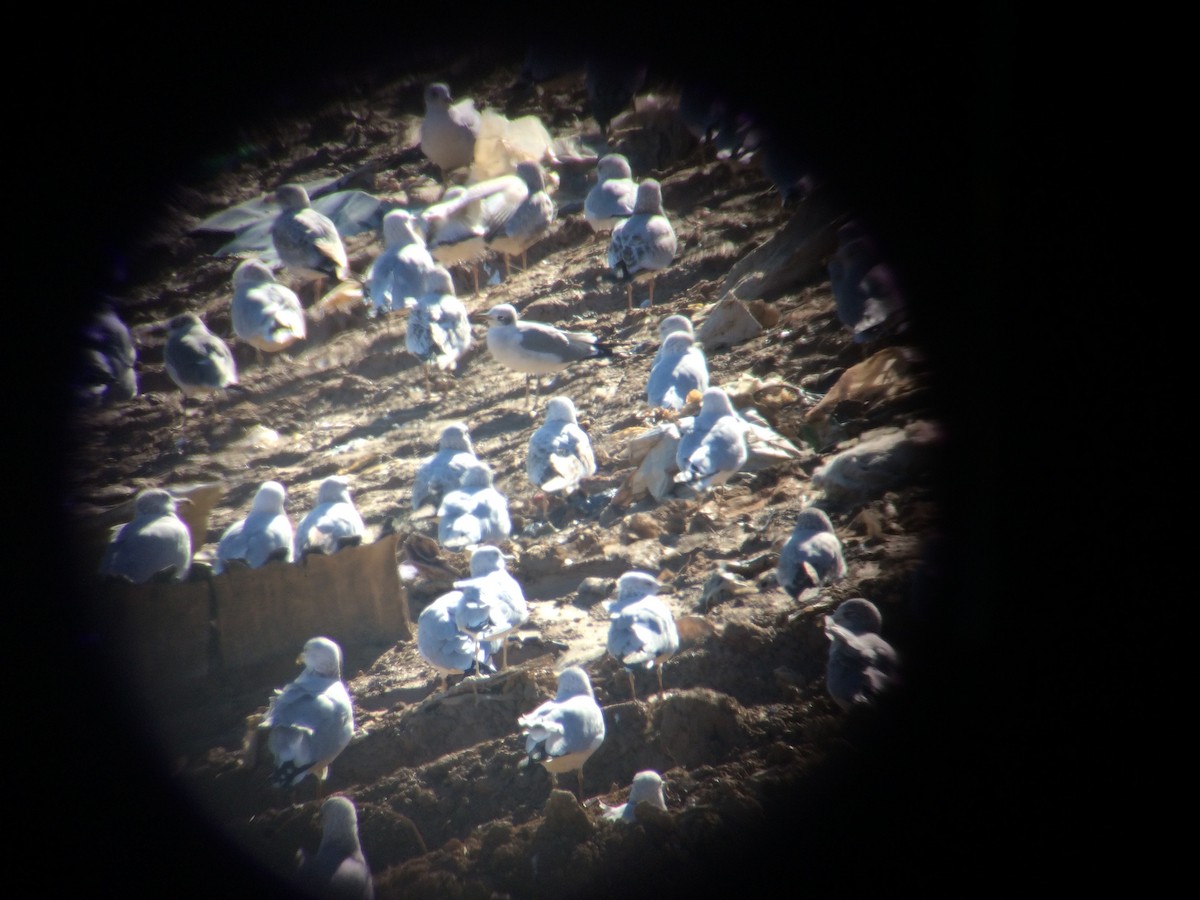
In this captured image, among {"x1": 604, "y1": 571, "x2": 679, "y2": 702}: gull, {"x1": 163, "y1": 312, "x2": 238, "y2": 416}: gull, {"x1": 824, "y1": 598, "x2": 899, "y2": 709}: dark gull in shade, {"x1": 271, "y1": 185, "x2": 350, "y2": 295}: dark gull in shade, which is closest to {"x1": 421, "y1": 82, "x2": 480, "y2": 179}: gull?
{"x1": 271, "y1": 185, "x2": 350, "y2": 295}: dark gull in shade

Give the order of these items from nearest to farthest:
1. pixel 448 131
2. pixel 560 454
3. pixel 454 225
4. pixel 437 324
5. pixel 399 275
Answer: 1. pixel 560 454
2. pixel 437 324
3. pixel 399 275
4. pixel 448 131
5. pixel 454 225

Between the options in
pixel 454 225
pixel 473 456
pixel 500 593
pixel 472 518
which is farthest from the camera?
pixel 454 225

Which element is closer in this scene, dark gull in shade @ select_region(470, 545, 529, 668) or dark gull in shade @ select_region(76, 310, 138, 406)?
dark gull in shade @ select_region(470, 545, 529, 668)

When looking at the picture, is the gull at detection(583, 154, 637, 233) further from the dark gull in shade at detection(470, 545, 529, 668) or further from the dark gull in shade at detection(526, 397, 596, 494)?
the dark gull in shade at detection(470, 545, 529, 668)

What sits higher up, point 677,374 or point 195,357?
point 195,357

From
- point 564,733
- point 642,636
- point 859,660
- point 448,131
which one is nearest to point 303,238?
point 448,131

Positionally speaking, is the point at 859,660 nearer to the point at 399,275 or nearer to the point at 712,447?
the point at 712,447
